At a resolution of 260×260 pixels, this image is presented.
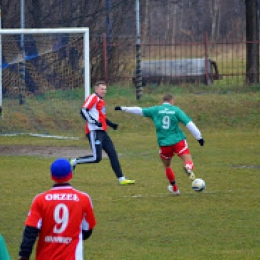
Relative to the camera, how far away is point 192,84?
94.5 ft

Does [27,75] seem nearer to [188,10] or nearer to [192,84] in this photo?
[192,84]

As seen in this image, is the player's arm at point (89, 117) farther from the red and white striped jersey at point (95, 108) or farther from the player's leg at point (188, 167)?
the player's leg at point (188, 167)

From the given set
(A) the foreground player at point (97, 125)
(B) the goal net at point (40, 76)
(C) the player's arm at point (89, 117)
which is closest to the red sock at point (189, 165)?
(A) the foreground player at point (97, 125)

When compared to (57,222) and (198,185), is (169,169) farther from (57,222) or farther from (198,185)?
(57,222)

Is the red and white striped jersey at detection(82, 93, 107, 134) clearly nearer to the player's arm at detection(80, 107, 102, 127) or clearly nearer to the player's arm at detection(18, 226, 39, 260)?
the player's arm at detection(80, 107, 102, 127)

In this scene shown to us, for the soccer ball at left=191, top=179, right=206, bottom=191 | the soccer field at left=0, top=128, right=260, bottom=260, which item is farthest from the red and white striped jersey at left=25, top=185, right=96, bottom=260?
the soccer ball at left=191, top=179, right=206, bottom=191

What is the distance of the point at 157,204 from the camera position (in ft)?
38.1

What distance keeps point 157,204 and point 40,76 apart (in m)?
9.81

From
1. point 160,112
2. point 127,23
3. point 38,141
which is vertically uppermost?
point 127,23

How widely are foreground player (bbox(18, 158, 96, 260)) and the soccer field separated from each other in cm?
253

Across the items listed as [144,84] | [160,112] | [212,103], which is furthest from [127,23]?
[160,112]

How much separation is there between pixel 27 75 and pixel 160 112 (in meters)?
9.17

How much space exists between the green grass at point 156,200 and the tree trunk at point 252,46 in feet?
20.9

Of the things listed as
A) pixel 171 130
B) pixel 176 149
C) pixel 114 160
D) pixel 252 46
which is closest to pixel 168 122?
pixel 171 130
